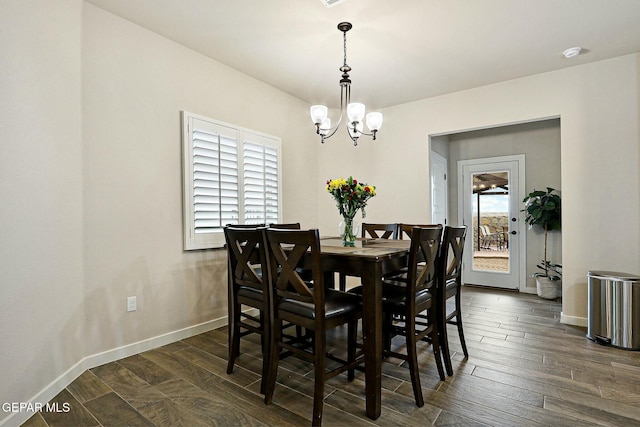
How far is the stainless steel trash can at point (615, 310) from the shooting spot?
2.83m

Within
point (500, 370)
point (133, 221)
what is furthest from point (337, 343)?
point (133, 221)

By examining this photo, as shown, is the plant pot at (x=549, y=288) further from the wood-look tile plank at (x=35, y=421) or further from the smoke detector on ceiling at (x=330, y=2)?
the wood-look tile plank at (x=35, y=421)

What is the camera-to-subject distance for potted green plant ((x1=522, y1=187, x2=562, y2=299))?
4473 mm

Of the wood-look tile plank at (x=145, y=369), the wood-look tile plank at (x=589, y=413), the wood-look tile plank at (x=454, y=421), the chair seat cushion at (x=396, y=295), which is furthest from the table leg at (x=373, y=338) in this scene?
the wood-look tile plank at (x=145, y=369)

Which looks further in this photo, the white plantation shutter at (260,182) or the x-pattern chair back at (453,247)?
the white plantation shutter at (260,182)

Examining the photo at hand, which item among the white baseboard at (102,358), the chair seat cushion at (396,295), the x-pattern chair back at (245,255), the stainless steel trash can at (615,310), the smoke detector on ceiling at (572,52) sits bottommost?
the white baseboard at (102,358)

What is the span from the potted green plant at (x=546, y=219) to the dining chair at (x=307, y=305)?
145 inches

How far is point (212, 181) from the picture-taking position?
3297 millimetres

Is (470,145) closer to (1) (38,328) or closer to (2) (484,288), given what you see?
(2) (484,288)

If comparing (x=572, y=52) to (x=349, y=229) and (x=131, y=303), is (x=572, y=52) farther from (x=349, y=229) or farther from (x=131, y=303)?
(x=131, y=303)

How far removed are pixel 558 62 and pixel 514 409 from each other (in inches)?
134

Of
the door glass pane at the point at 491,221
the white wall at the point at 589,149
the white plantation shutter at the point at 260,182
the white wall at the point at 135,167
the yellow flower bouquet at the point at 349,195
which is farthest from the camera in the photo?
the door glass pane at the point at 491,221

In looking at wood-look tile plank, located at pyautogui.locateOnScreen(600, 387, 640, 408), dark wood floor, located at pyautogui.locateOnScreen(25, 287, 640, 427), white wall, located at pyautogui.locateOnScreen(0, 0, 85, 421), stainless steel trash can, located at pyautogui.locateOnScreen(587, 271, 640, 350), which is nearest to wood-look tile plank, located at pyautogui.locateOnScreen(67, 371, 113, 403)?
dark wood floor, located at pyautogui.locateOnScreen(25, 287, 640, 427)

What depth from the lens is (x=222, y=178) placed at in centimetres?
338
